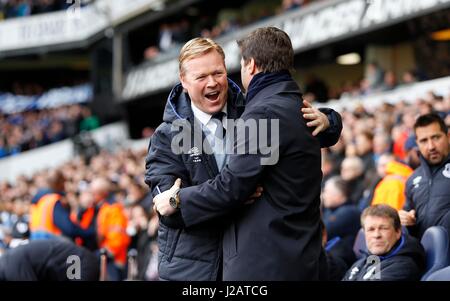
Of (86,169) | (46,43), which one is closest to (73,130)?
(46,43)

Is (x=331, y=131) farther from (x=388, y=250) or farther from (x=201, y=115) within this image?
(x=388, y=250)

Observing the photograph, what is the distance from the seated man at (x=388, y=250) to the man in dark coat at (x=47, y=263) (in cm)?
192

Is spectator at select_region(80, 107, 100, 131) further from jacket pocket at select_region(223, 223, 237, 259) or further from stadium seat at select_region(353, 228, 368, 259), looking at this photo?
jacket pocket at select_region(223, 223, 237, 259)

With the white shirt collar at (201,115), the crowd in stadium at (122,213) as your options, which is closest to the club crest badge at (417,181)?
the white shirt collar at (201,115)

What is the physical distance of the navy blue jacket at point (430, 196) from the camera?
571 centimetres

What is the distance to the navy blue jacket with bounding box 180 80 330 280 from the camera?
3516 mm

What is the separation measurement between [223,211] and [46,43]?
2616 centimetres

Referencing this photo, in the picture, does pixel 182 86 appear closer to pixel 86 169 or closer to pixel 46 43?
pixel 86 169

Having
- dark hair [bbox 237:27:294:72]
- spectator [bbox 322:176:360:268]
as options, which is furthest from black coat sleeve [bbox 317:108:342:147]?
spectator [bbox 322:176:360:268]

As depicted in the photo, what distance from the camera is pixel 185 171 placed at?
3.81 meters

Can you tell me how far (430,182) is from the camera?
582 cm

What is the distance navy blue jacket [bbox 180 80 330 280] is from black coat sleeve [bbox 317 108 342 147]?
4.2 inches
